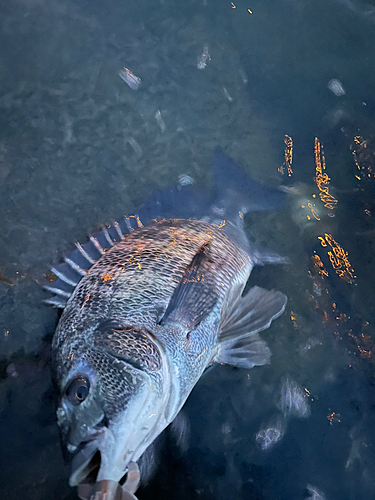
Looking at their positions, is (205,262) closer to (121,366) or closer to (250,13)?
(121,366)

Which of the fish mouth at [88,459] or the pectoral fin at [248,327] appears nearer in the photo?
the fish mouth at [88,459]

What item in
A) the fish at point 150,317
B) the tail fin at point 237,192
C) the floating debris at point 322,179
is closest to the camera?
the fish at point 150,317

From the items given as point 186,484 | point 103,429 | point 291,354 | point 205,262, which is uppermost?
point 205,262

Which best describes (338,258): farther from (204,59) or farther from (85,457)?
(85,457)

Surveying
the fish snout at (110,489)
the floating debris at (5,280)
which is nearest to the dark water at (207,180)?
the floating debris at (5,280)

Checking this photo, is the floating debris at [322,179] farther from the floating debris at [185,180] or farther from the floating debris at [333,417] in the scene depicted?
the floating debris at [333,417]

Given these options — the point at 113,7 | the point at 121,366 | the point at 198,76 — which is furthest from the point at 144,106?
the point at 121,366
